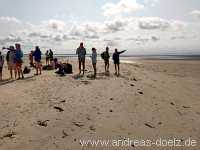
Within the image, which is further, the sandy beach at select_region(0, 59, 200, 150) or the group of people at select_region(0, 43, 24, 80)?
the group of people at select_region(0, 43, 24, 80)

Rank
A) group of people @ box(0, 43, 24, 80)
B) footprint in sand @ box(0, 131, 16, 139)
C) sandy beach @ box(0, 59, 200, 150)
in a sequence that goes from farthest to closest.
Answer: group of people @ box(0, 43, 24, 80)
sandy beach @ box(0, 59, 200, 150)
footprint in sand @ box(0, 131, 16, 139)

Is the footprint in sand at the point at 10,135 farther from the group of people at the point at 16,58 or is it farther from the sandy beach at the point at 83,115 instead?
the group of people at the point at 16,58

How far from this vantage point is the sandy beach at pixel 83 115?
25.8 ft

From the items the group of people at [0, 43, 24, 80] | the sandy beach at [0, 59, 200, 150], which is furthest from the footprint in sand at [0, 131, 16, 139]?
the group of people at [0, 43, 24, 80]

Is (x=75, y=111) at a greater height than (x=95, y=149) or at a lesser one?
greater

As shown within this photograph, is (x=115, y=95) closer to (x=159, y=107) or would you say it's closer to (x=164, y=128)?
(x=159, y=107)

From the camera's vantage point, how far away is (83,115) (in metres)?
9.61

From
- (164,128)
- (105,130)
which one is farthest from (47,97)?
(164,128)

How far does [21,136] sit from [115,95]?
566 centimetres

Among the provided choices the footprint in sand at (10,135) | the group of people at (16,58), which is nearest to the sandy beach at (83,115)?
the footprint in sand at (10,135)

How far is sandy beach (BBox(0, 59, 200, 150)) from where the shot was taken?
7863mm

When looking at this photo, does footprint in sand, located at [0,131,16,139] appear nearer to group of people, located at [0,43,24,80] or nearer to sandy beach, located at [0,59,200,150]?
sandy beach, located at [0,59,200,150]

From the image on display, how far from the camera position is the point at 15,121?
8438 millimetres

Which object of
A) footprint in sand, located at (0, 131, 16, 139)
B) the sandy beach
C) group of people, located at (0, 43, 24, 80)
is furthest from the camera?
group of people, located at (0, 43, 24, 80)
